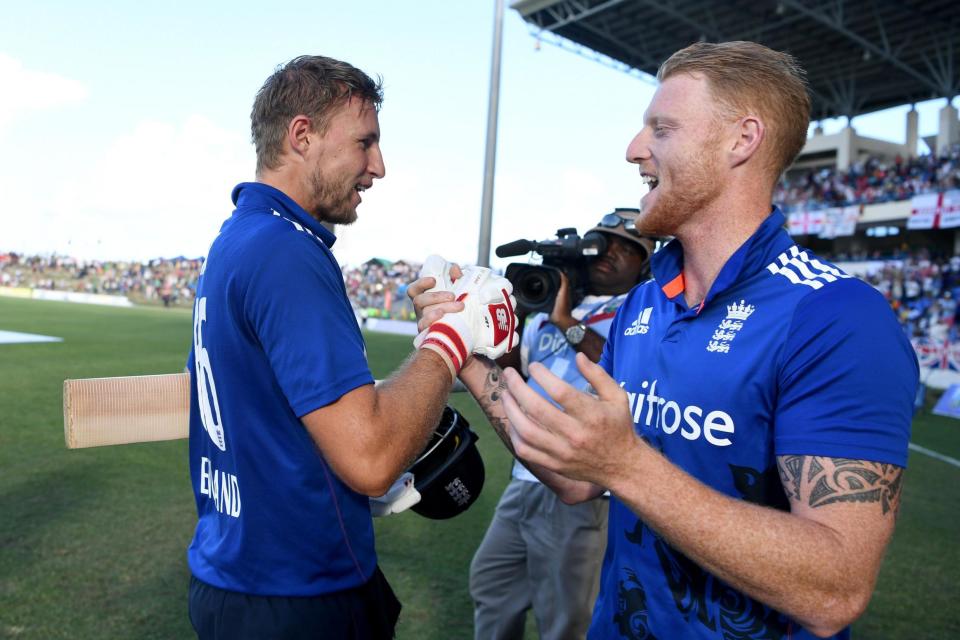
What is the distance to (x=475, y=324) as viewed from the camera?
6.27ft

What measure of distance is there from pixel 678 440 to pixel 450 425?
0.88 m

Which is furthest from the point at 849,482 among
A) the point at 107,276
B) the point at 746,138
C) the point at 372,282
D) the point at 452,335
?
the point at 107,276

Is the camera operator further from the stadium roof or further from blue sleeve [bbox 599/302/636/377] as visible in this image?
the stadium roof

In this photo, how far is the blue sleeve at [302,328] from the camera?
157 centimetres

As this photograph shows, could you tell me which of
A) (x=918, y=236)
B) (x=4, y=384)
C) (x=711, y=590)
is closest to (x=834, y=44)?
(x=918, y=236)

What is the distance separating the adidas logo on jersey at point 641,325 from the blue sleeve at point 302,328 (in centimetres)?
76

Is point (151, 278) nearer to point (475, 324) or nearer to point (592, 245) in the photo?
point (592, 245)

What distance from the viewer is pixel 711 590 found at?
4.92 ft

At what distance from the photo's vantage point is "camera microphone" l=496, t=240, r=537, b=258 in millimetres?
3309

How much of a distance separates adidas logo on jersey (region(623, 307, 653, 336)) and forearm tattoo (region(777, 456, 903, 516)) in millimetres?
672

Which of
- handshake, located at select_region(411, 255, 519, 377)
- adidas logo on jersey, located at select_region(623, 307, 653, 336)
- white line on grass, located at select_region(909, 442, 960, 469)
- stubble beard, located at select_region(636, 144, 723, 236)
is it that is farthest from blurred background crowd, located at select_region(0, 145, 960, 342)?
stubble beard, located at select_region(636, 144, 723, 236)

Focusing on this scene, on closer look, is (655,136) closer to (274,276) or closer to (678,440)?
(678,440)

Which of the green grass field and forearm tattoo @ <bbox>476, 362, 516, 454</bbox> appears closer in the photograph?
forearm tattoo @ <bbox>476, 362, 516, 454</bbox>

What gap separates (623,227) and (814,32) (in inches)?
1115
